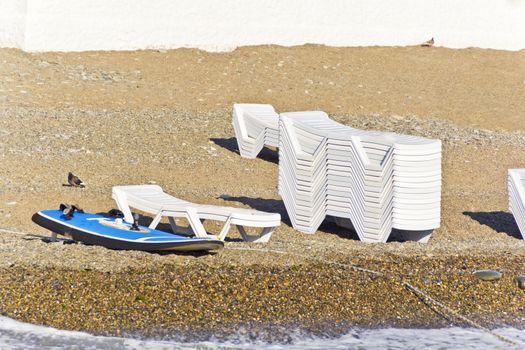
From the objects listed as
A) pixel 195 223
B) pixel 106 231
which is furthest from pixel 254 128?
pixel 106 231

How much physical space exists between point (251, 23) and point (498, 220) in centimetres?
785

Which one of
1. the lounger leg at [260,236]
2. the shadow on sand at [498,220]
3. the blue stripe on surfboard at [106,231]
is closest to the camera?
the blue stripe on surfboard at [106,231]

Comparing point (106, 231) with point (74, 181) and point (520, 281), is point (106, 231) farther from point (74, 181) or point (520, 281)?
point (520, 281)

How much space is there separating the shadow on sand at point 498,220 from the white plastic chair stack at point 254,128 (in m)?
2.81

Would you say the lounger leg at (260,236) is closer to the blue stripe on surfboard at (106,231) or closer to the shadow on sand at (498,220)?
the blue stripe on surfboard at (106,231)

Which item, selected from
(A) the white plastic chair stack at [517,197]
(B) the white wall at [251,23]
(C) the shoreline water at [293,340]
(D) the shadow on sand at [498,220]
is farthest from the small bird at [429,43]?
(C) the shoreline water at [293,340]

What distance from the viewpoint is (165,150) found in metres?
12.6

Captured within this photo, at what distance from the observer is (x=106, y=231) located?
28.4 ft

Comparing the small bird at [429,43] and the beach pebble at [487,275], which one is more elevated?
the small bird at [429,43]

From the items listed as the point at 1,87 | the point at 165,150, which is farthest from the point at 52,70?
the point at 165,150

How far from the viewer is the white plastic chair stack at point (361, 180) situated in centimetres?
927

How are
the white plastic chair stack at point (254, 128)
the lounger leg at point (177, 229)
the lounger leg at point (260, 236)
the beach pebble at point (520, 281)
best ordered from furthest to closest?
the white plastic chair stack at point (254, 128), the lounger leg at point (177, 229), the lounger leg at point (260, 236), the beach pebble at point (520, 281)

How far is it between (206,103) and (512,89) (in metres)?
5.43

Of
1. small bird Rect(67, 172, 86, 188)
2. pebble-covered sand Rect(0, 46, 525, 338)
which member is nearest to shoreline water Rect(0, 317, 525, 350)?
pebble-covered sand Rect(0, 46, 525, 338)
